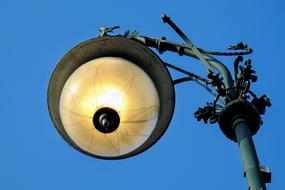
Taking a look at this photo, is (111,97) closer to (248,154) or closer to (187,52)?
(187,52)

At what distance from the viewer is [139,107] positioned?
5500 millimetres

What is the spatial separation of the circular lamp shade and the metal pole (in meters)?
0.96

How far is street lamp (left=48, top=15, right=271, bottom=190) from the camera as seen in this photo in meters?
5.20

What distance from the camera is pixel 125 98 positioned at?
550cm

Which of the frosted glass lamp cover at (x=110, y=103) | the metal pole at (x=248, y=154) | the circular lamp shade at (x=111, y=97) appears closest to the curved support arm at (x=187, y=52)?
the metal pole at (x=248, y=154)

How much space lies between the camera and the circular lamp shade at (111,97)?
550 cm

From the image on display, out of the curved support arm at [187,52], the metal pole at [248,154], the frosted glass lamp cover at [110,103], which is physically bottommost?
the metal pole at [248,154]

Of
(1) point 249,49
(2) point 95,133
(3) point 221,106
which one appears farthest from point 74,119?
(1) point 249,49

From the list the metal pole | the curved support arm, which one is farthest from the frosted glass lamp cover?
the metal pole

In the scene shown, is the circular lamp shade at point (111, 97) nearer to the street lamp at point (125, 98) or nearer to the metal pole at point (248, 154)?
the street lamp at point (125, 98)

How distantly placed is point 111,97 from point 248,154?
1.46m

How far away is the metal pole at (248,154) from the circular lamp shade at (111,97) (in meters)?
0.96

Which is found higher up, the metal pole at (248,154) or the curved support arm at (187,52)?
the curved support arm at (187,52)

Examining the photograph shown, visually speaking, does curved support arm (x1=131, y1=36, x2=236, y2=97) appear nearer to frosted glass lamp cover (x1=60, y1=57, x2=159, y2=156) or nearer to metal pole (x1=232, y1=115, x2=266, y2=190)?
metal pole (x1=232, y1=115, x2=266, y2=190)
